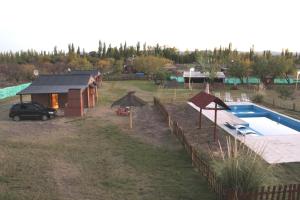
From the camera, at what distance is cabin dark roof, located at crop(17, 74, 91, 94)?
23.1 metres

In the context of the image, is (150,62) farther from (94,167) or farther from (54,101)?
(94,167)

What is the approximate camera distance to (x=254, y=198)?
24.9 feet

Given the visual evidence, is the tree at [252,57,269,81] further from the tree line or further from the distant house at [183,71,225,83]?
the distant house at [183,71,225,83]

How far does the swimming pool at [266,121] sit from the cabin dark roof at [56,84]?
1329 cm

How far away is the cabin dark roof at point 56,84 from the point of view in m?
23.1

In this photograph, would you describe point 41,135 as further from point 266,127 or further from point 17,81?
point 17,81

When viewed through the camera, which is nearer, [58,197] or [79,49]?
[58,197]

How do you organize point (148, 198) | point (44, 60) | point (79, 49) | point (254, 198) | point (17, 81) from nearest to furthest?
point (254, 198) < point (148, 198) < point (17, 81) < point (44, 60) < point (79, 49)

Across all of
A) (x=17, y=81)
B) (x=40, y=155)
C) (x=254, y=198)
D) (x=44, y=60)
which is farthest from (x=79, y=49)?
(x=254, y=198)

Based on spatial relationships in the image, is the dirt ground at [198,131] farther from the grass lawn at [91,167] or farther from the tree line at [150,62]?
the tree line at [150,62]

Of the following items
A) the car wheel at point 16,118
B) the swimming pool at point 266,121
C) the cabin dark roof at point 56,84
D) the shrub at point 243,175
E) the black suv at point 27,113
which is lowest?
the swimming pool at point 266,121

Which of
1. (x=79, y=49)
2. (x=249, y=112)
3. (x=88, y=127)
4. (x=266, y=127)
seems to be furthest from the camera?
(x=79, y=49)

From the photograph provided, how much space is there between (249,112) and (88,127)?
14782 millimetres

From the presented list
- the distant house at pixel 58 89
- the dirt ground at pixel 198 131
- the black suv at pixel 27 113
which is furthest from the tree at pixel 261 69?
the black suv at pixel 27 113
